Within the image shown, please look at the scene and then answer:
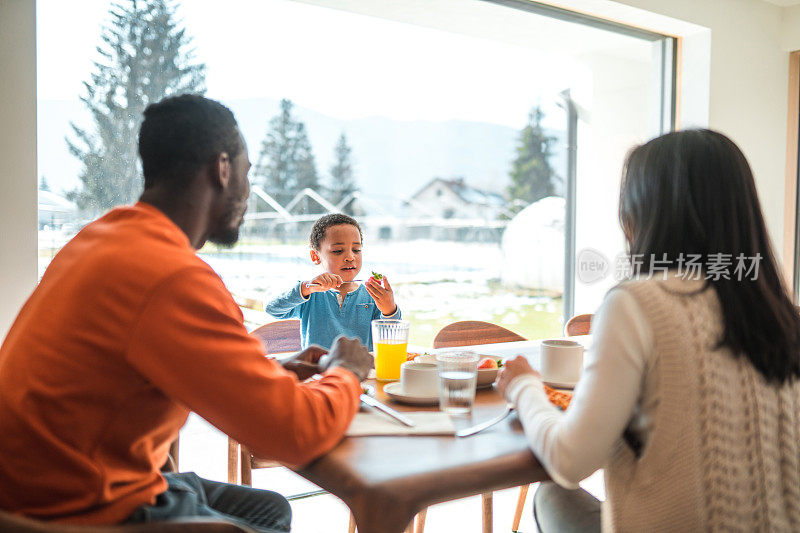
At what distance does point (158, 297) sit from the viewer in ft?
3.02

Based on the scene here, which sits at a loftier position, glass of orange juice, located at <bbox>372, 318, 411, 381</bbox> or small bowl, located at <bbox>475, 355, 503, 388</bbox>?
glass of orange juice, located at <bbox>372, 318, 411, 381</bbox>

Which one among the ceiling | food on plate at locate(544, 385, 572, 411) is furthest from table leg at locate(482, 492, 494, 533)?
the ceiling

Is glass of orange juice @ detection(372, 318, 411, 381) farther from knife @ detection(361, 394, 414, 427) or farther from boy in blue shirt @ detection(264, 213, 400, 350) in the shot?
boy in blue shirt @ detection(264, 213, 400, 350)

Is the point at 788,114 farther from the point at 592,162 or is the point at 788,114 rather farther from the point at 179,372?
the point at 179,372

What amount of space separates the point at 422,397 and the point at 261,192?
1960 millimetres

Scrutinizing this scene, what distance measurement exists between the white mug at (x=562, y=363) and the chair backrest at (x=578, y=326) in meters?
1.34

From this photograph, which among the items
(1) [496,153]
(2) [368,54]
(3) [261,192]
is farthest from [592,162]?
(3) [261,192]

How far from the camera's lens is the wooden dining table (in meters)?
0.88

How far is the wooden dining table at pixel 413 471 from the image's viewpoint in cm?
88

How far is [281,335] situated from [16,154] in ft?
3.44

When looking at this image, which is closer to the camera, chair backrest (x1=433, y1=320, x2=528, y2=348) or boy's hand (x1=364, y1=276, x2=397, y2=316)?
boy's hand (x1=364, y1=276, x2=397, y2=316)

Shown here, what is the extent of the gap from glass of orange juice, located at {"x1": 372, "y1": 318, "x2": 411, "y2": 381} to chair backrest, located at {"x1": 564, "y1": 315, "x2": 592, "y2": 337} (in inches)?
57.6

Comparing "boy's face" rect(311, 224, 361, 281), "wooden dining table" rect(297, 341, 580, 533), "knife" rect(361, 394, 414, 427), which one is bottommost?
"wooden dining table" rect(297, 341, 580, 533)

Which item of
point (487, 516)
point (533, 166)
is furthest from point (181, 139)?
point (533, 166)
